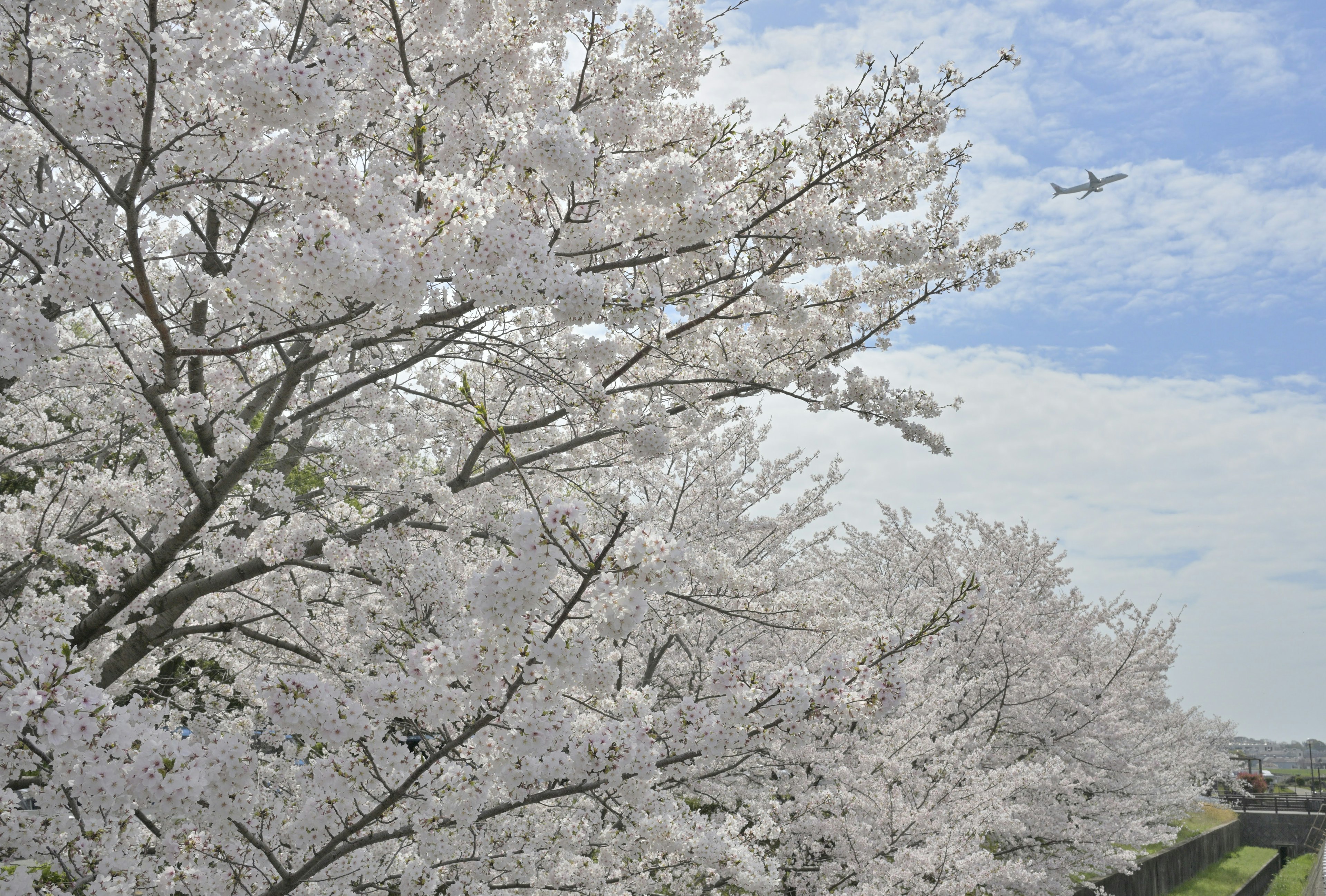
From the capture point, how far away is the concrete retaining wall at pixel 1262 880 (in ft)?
77.3

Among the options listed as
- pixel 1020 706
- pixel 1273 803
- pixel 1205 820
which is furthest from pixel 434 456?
pixel 1273 803

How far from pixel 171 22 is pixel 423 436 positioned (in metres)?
3.50

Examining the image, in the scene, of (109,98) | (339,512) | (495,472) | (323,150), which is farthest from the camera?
(339,512)

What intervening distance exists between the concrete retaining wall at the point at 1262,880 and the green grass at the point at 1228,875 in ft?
0.38

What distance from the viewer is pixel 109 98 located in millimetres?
3773

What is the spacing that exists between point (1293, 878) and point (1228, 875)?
4.48 meters

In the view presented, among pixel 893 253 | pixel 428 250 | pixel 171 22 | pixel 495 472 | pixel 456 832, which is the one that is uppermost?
pixel 171 22

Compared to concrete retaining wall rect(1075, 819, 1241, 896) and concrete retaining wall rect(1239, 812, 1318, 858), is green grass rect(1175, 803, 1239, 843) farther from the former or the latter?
concrete retaining wall rect(1239, 812, 1318, 858)

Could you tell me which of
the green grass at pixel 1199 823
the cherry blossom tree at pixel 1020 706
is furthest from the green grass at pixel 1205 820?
the cherry blossom tree at pixel 1020 706

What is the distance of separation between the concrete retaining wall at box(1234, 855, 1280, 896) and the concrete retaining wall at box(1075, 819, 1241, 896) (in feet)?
0.69

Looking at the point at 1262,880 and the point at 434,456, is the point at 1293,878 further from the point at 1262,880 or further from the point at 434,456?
the point at 434,456

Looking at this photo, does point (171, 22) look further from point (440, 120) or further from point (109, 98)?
point (440, 120)

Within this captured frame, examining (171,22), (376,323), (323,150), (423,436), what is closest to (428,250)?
(376,323)

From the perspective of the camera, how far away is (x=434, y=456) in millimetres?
8039
